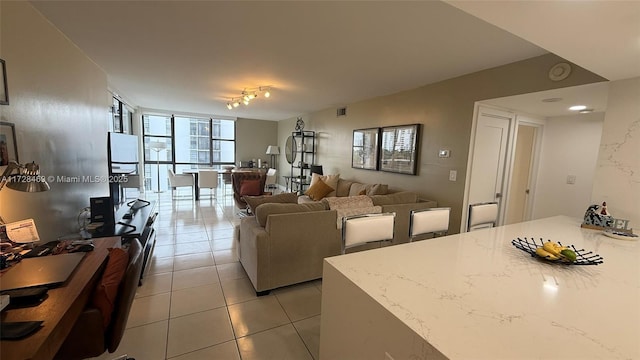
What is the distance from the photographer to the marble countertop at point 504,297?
798mm

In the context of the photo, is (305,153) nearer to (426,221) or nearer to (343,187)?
(343,187)

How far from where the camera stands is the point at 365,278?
1199 millimetres

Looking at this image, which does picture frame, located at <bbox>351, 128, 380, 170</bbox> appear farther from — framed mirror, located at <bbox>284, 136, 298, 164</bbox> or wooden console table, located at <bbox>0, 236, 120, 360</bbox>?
wooden console table, located at <bbox>0, 236, 120, 360</bbox>

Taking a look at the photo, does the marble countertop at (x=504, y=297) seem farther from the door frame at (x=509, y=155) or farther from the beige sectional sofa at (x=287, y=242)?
the door frame at (x=509, y=155)

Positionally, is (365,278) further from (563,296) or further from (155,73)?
(155,73)

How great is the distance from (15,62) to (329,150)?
5090 mm

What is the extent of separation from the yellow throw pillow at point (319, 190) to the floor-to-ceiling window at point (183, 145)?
4.96 metres

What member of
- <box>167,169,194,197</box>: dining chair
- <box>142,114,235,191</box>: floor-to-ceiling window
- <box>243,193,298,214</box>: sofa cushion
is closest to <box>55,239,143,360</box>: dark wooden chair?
<box>243,193,298,214</box>: sofa cushion

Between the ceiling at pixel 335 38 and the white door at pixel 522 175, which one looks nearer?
the ceiling at pixel 335 38

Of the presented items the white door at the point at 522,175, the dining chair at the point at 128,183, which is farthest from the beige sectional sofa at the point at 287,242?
the white door at the point at 522,175

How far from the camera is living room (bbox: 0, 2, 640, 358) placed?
195cm

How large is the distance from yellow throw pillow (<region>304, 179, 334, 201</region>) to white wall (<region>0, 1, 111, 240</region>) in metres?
3.35

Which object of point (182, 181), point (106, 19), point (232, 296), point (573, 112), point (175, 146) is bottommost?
point (232, 296)

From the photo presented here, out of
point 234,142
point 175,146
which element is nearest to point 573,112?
point 234,142
